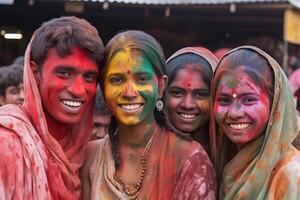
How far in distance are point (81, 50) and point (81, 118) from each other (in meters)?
0.40

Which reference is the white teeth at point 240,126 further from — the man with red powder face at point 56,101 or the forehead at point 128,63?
the man with red powder face at point 56,101

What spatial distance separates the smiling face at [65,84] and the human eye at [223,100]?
26.1 inches

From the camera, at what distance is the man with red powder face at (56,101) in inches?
110

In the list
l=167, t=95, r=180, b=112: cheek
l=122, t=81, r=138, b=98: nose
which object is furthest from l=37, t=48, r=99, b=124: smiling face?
l=167, t=95, r=180, b=112: cheek

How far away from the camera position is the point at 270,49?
926cm

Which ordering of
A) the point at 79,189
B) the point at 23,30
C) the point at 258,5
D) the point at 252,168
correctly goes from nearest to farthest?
1. the point at 252,168
2. the point at 79,189
3. the point at 258,5
4. the point at 23,30

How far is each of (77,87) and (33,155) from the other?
16.8 inches

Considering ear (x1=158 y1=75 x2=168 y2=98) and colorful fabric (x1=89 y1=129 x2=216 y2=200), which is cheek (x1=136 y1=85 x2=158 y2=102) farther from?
colorful fabric (x1=89 y1=129 x2=216 y2=200)

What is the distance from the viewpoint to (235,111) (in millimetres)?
2877

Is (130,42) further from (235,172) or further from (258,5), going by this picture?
(258,5)

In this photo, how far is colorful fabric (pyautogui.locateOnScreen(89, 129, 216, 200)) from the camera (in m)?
2.90

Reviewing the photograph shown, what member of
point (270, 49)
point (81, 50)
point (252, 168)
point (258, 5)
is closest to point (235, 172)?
point (252, 168)

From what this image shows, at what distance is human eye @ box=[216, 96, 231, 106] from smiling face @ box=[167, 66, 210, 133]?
402 mm

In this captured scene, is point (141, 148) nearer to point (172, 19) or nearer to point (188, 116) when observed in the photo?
point (188, 116)
